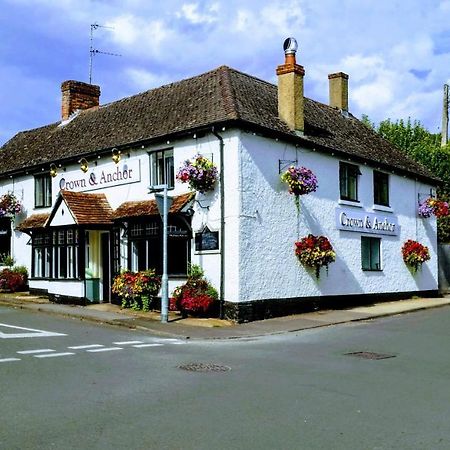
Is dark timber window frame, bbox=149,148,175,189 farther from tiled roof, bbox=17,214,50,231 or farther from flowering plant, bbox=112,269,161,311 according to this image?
tiled roof, bbox=17,214,50,231

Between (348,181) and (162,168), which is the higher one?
(162,168)

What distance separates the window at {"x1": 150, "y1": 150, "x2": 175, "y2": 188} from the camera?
61.4 feet

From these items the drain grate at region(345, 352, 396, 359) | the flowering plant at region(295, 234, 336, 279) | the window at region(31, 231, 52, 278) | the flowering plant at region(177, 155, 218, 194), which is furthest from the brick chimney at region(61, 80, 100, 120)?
the drain grate at region(345, 352, 396, 359)

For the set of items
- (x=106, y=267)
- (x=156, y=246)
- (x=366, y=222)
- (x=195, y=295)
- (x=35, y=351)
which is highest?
(x=366, y=222)

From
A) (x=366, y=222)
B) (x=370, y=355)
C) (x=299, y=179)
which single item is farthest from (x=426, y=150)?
(x=370, y=355)

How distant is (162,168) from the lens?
19.0 metres

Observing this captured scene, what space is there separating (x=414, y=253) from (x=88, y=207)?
40.6 feet

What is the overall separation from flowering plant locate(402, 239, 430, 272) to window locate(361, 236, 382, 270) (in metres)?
1.75

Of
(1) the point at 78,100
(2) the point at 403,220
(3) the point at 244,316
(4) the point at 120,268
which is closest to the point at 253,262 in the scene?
(3) the point at 244,316

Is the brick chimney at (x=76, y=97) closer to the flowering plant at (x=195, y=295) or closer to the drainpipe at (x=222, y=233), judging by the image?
the drainpipe at (x=222, y=233)

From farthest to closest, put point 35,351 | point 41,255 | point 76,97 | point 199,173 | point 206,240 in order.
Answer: point 76,97
point 41,255
point 206,240
point 199,173
point 35,351

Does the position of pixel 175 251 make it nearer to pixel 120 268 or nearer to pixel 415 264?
pixel 120 268

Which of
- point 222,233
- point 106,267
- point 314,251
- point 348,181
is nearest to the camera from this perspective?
point 222,233

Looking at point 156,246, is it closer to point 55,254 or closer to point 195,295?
point 195,295
